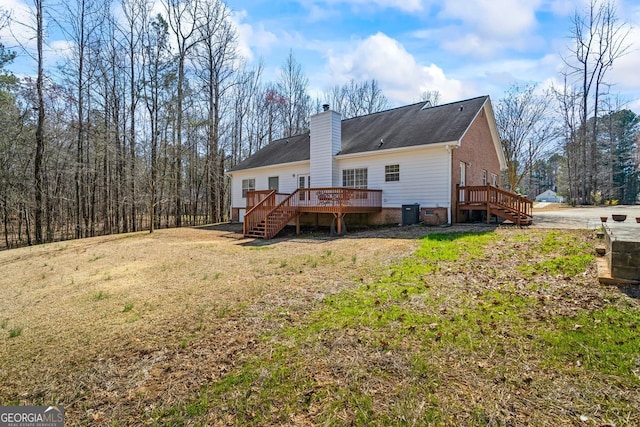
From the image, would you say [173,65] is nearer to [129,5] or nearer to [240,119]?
[129,5]

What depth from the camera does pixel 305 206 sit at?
565 inches

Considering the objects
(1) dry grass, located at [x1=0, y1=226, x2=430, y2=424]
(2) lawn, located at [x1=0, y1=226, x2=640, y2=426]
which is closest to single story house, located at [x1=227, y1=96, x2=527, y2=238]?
(1) dry grass, located at [x1=0, y1=226, x2=430, y2=424]

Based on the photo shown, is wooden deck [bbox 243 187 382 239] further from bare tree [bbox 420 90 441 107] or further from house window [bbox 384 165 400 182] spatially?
bare tree [bbox 420 90 441 107]

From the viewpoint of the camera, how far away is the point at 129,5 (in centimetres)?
2014

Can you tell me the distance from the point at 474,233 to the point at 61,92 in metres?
22.9

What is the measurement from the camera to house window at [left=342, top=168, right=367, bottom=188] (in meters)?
15.7

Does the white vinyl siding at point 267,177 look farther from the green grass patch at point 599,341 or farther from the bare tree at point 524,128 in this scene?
the bare tree at point 524,128

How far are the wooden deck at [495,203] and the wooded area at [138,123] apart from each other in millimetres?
14593

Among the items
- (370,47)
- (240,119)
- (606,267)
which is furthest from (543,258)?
(240,119)

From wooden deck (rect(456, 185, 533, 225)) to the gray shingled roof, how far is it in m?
2.47

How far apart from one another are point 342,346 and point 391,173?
1191cm

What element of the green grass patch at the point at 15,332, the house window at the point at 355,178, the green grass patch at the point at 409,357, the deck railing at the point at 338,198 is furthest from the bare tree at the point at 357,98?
the green grass patch at the point at 15,332

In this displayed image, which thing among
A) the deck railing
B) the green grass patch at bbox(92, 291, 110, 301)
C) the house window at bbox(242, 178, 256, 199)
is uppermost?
the house window at bbox(242, 178, 256, 199)

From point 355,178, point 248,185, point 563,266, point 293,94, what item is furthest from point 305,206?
point 293,94
